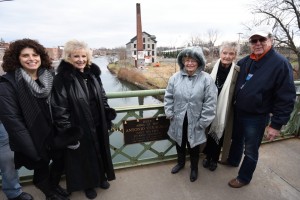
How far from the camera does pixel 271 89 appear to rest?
2150 millimetres

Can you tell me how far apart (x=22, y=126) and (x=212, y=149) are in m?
2.29

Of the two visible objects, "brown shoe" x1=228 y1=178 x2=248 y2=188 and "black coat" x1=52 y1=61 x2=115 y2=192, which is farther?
"brown shoe" x1=228 y1=178 x2=248 y2=188

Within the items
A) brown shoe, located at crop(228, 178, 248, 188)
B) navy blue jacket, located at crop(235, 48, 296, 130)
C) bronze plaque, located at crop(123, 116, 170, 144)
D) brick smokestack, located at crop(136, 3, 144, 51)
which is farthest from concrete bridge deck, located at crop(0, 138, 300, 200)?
brick smokestack, located at crop(136, 3, 144, 51)

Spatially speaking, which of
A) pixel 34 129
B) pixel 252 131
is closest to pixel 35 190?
pixel 34 129

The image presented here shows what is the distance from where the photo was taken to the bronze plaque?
278cm

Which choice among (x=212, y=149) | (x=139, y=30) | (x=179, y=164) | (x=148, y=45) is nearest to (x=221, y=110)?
(x=212, y=149)

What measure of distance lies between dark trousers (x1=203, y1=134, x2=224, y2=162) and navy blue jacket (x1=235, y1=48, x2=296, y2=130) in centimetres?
72

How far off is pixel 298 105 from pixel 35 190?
421cm

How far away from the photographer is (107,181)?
264 cm

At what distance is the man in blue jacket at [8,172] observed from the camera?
200cm

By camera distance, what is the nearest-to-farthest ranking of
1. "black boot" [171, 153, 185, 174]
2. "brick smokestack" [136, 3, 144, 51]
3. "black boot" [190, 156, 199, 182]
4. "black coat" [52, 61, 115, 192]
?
"black coat" [52, 61, 115, 192] < "black boot" [190, 156, 199, 182] < "black boot" [171, 153, 185, 174] < "brick smokestack" [136, 3, 144, 51]

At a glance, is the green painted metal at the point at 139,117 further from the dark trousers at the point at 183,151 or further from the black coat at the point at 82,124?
the black coat at the point at 82,124

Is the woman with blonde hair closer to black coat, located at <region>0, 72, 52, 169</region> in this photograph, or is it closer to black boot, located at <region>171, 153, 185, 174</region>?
black coat, located at <region>0, 72, 52, 169</region>

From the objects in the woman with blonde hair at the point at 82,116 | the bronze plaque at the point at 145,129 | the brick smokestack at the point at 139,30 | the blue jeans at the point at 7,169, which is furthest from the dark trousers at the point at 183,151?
the brick smokestack at the point at 139,30
